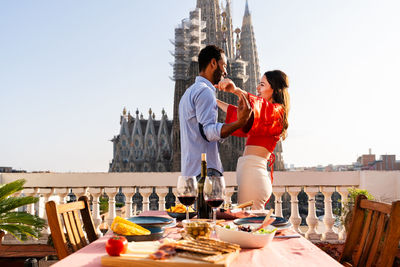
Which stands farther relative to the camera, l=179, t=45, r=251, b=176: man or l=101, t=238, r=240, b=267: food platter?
l=179, t=45, r=251, b=176: man

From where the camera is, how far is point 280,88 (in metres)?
3.07

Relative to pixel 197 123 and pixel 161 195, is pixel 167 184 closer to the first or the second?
pixel 161 195

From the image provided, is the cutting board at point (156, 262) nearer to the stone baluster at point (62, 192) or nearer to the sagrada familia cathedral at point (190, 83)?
the stone baluster at point (62, 192)

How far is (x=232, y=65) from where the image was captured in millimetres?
48938

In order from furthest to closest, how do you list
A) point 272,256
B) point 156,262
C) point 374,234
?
point 374,234
point 272,256
point 156,262

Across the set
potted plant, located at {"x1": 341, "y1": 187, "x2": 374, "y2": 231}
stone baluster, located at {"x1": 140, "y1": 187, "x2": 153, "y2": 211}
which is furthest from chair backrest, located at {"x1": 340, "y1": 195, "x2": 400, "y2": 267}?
stone baluster, located at {"x1": 140, "y1": 187, "x2": 153, "y2": 211}

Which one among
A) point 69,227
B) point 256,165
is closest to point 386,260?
point 256,165

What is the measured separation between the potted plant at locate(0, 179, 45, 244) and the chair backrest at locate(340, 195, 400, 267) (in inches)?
131

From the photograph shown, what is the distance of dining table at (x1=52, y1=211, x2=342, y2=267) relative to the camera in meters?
1.34

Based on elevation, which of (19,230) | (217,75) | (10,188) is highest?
(217,75)

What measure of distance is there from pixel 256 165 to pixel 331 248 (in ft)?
7.17

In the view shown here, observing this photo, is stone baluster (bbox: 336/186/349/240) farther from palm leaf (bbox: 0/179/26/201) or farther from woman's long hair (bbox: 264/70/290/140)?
palm leaf (bbox: 0/179/26/201)

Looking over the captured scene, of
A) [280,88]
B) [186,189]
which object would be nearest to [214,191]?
[186,189]

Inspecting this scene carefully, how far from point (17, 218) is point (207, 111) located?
2840 millimetres
